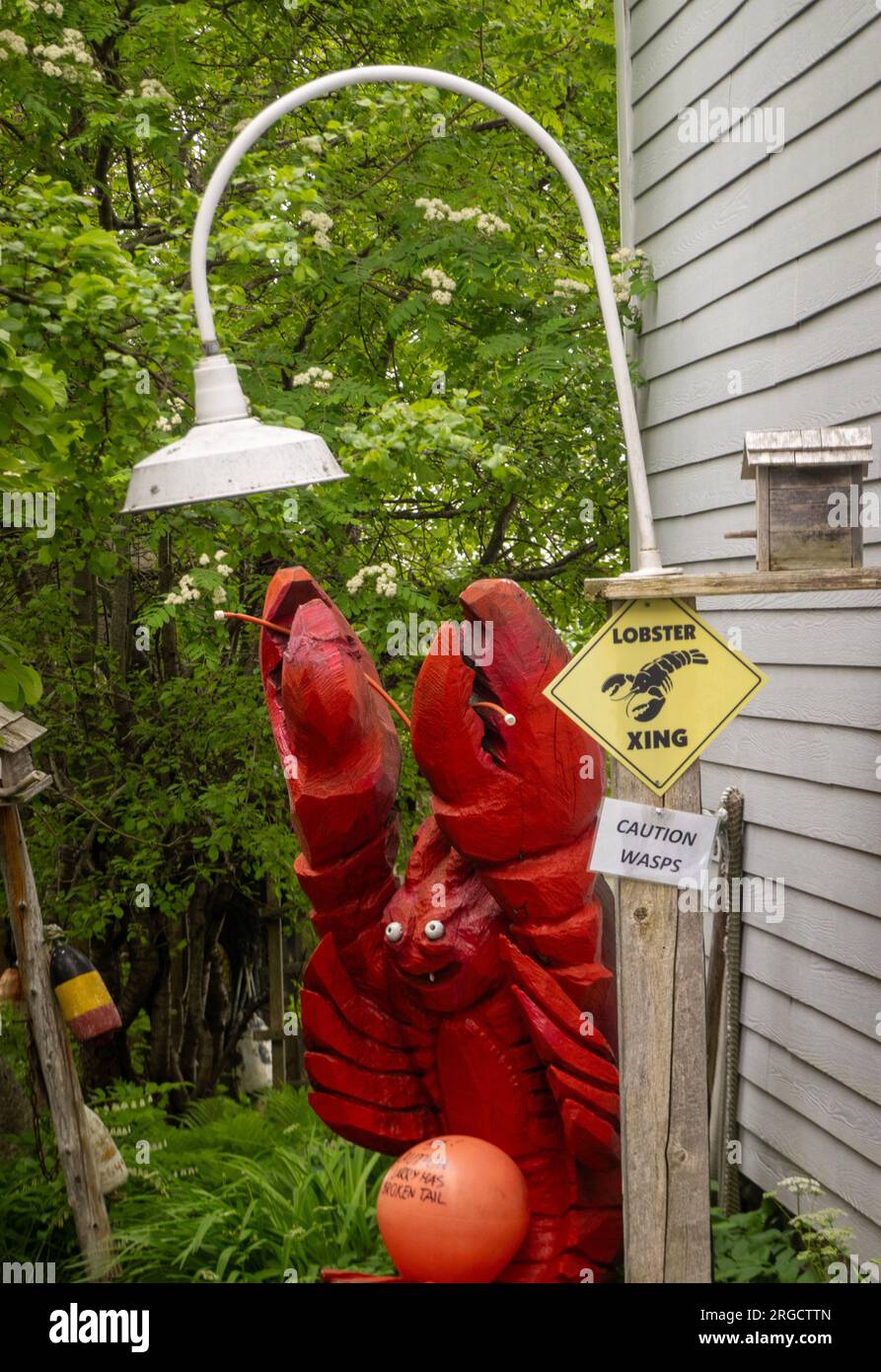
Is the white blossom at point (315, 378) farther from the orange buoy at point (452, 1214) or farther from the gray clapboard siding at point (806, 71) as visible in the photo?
the orange buoy at point (452, 1214)

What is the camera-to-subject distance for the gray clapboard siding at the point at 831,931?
432 cm

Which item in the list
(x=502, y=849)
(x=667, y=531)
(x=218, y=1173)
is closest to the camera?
(x=502, y=849)

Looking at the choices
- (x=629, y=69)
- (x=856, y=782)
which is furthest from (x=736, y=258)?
(x=856, y=782)

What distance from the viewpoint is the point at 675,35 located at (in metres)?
6.05

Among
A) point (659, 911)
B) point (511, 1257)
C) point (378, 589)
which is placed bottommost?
point (511, 1257)

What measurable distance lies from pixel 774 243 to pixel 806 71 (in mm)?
588

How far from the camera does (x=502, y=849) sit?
385 centimetres

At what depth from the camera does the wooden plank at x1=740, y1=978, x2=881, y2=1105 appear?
171 inches

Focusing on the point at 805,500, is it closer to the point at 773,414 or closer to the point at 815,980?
the point at 773,414

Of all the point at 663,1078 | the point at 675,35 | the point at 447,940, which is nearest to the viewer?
the point at 663,1078

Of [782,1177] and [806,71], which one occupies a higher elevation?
[806,71]

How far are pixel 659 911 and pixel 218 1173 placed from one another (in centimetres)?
346

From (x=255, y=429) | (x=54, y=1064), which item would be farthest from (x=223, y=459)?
(x=54, y=1064)

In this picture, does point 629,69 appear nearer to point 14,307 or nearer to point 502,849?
point 14,307
